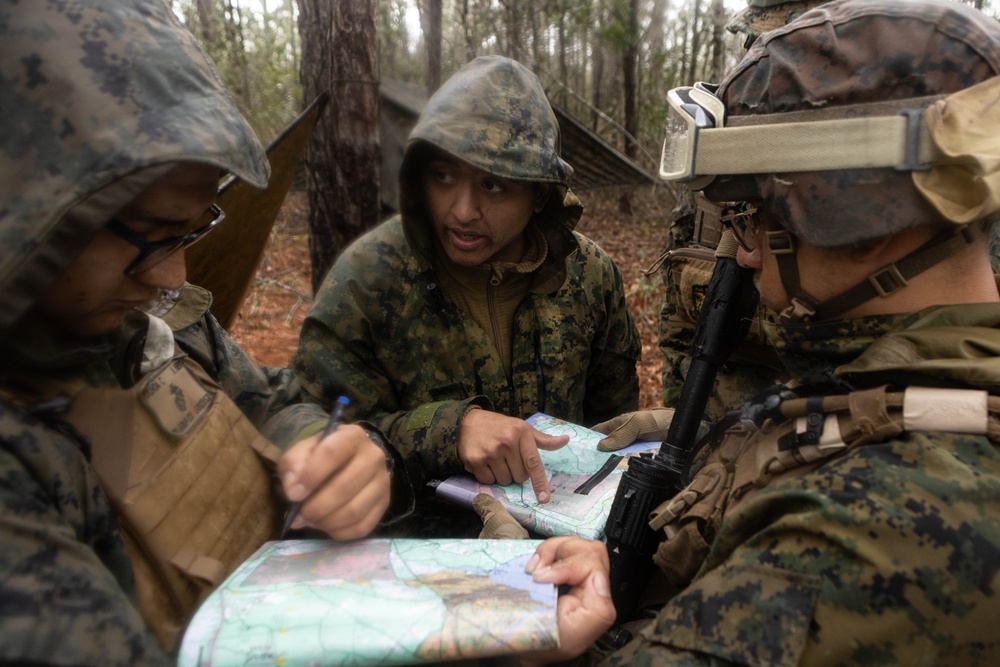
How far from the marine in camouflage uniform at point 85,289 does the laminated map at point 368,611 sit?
0.13 m

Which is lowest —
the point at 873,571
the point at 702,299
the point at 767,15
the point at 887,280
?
the point at 702,299

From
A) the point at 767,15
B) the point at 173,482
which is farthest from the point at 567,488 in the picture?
the point at 767,15

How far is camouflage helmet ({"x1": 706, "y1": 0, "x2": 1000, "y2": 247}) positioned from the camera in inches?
58.0

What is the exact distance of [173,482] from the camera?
1524 millimetres

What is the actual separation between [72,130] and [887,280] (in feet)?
5.46

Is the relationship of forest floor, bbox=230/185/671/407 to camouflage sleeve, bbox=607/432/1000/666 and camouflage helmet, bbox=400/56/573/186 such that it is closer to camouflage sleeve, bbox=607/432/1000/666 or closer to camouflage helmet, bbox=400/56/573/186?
camouflage helmet, bbox=400/56/573/186

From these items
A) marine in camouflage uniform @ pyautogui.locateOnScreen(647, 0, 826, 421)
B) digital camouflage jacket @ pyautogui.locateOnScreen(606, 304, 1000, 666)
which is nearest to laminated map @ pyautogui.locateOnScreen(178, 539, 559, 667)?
digital camouflage jacket @ pyautogui.locateOnScreen(606, 304, 1000, 666)

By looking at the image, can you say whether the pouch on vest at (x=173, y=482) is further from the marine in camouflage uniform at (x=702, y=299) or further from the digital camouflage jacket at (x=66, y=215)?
the marine in camouflage uniform at (x=702, y=299)

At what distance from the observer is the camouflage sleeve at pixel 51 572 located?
3.41 feet

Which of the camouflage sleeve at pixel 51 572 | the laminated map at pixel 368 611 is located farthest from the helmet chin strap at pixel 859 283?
the camouflage sleeve at pixel 51 572

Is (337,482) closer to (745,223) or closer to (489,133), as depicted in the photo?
(745,223)

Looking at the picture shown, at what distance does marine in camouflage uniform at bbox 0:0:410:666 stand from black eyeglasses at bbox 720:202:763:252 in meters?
1.21

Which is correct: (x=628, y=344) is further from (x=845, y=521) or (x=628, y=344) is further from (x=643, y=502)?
(x=845, y=521)

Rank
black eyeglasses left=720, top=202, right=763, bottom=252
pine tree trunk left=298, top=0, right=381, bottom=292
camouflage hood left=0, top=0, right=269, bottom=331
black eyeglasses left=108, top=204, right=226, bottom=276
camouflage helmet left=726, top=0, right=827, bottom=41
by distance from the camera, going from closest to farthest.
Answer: camouflage hood left=0, top=0, right=269, bottom=331 → black eyeglasses left=108, top=204, right=226, bottom=276 → black eyeglasses left=720, top=202, right=763, bottom=252 → camouflage helmet left=726, top=0, right=827, bottom=41 → pine tree trunk left=298, top=0, right=381, bottom=292
